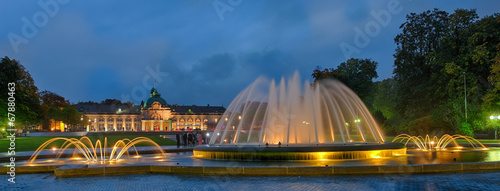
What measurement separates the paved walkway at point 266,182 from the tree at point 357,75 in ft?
166

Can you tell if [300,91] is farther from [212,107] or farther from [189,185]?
[212,107]

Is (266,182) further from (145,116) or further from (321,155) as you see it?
(145,116)

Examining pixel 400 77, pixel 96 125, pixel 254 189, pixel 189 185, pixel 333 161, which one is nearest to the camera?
pixel 254 189

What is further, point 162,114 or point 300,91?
point 162,114

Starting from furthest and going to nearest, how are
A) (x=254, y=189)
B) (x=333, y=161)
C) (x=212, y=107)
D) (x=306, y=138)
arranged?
(x=212, y=107) → (x=306, y=138) → (x=333, y=161) → (x=254, y=189)

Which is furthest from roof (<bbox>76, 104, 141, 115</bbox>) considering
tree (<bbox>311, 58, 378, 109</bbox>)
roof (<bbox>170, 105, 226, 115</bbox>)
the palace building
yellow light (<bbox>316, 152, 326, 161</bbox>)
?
yellow light (<bbox>316, 152, 326, 161</bbox>)

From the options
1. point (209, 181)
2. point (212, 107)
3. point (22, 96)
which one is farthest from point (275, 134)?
point (212, 107)

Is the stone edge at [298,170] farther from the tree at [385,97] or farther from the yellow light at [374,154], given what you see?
the tree at [385,97]

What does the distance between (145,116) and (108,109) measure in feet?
51.9

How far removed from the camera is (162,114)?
559 ft

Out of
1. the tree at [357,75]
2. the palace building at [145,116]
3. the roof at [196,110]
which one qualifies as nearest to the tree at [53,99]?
the palace building at [145,116]

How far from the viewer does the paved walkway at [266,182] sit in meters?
11.4

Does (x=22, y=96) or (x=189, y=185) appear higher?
(x=22, y=96)

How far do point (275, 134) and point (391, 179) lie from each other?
55.4 feet
